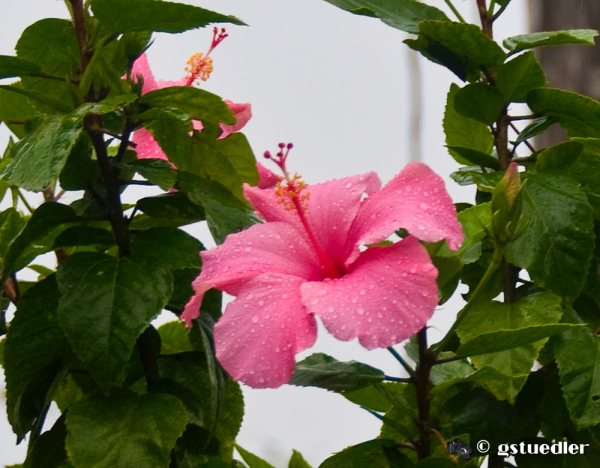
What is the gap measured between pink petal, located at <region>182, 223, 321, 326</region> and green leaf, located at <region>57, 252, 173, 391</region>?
51 mm

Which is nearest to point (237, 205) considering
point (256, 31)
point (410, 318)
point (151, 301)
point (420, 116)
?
point (151, 301)

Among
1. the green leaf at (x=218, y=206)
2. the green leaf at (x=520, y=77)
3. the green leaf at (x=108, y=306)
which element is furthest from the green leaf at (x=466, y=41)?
the green leaf at (x=108, y=306)

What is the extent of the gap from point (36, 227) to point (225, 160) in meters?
0.20

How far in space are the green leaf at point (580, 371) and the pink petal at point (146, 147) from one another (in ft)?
1.57

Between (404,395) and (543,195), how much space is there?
0.26 meters

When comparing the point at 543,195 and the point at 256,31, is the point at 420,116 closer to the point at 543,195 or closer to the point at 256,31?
the point at 256,31

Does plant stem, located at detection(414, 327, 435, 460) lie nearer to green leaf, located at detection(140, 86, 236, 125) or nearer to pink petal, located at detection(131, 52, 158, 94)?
green leaf, located at detection(140, 86, 236, 125)

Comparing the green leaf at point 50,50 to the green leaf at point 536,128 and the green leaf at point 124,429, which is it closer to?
the green leaf at point 124,429

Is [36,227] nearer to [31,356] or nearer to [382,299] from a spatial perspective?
[31,356]

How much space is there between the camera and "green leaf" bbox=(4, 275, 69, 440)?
2.12 feet

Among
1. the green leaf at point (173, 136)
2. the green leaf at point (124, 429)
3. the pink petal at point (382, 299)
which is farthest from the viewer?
the green leaf at point (173, 136)

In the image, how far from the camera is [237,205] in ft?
2.17

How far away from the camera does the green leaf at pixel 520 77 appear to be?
70 cm

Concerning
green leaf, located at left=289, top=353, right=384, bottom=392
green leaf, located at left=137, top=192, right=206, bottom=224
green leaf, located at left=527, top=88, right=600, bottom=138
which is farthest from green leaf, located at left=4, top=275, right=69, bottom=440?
green leaf, located at left=527, top=88, right=600, bottom=138
